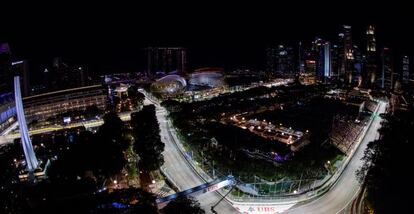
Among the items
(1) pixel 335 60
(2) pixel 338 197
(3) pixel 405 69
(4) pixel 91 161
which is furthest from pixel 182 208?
(1) pixel 335 60

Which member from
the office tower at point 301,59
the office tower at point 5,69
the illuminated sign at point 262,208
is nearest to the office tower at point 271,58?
the office tower at point 301,59

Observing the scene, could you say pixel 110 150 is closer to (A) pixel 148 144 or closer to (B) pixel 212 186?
(A) pixel 148 144

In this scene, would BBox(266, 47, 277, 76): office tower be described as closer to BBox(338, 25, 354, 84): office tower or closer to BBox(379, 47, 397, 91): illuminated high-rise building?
BBox(338, 25, 354, 84): office tower

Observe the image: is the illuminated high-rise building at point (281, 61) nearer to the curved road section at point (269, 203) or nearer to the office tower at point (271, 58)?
the office tower at point (271, 58)

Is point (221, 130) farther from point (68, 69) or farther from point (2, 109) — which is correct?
point (68, 69)

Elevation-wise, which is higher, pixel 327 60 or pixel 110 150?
pixel 327 60

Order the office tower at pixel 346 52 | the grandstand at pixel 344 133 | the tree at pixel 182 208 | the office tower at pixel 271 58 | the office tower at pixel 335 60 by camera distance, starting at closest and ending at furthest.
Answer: the tree at pixel 182 208 < the grandstand at pixel 344 133 < the office tower at pixel 346 52 < the office tower at pixel 335 60 < the office tower at pixel 271 58

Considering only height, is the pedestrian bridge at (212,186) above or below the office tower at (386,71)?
below

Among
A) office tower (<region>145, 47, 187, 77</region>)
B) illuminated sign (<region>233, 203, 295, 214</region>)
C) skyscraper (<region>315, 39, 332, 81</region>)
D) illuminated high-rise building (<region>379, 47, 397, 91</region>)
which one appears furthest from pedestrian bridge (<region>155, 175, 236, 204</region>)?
office tower (<region>145, 47, 187, 77</region>)
